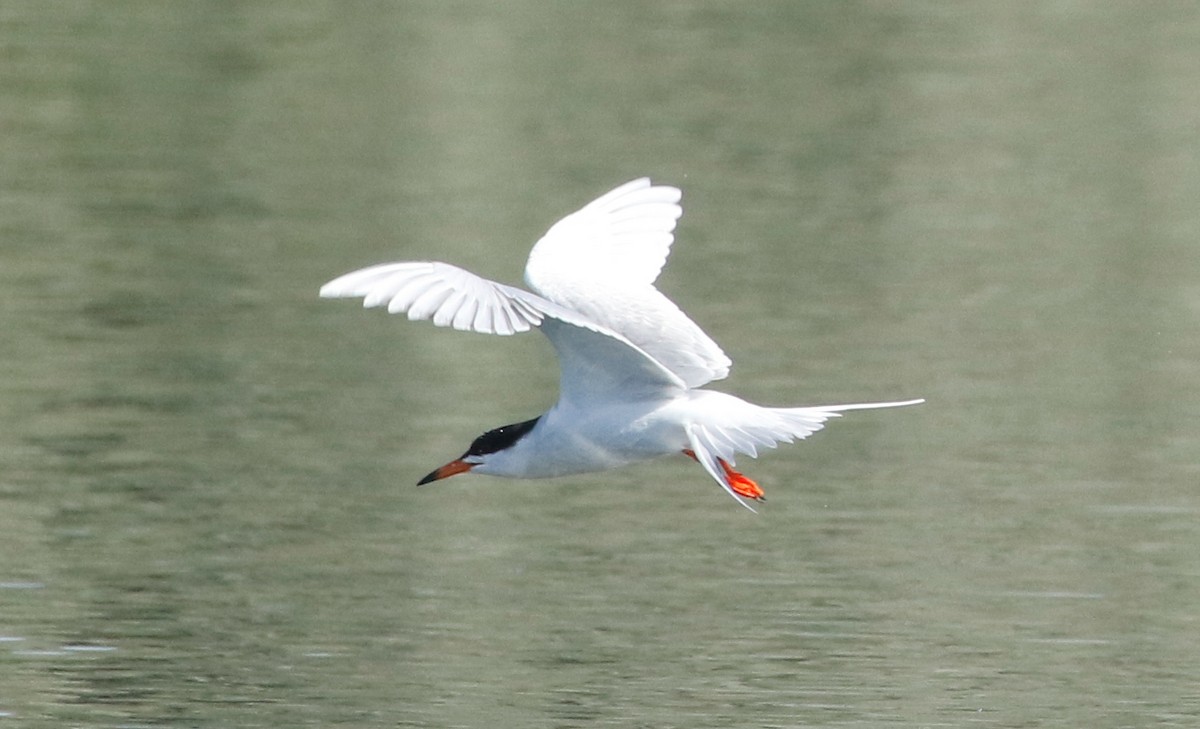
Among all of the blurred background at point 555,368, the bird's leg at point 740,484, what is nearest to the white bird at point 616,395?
the bird's leg at point 740,484

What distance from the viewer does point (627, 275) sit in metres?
7.95

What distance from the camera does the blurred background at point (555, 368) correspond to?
8031 millimetres

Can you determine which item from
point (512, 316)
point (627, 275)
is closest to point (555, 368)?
point (627, 275)

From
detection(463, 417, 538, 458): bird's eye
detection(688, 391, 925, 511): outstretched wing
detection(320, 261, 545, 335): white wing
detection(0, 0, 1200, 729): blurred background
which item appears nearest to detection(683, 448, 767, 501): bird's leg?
detection(688, 391, 925, 511): outstretched wing

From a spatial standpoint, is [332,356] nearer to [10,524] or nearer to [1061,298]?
[10,524]

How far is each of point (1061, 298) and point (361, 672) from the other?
697 centimetres

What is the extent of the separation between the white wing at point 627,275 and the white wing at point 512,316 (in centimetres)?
23

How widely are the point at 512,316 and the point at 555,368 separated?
18.8ft

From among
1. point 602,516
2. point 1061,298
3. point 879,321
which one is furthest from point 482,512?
point 1061,298

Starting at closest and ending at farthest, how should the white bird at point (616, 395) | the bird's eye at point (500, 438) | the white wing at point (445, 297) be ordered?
the white wing at point (445, 297) → the white bird at point (616, 395) → the bird's eye at point (500, 438)

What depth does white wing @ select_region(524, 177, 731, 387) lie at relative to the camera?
738 centimetres

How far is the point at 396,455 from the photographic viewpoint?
10.5m

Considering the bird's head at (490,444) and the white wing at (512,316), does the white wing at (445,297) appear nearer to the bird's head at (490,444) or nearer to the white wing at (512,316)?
the white wing at (512,316)

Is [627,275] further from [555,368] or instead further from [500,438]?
[555,368]
